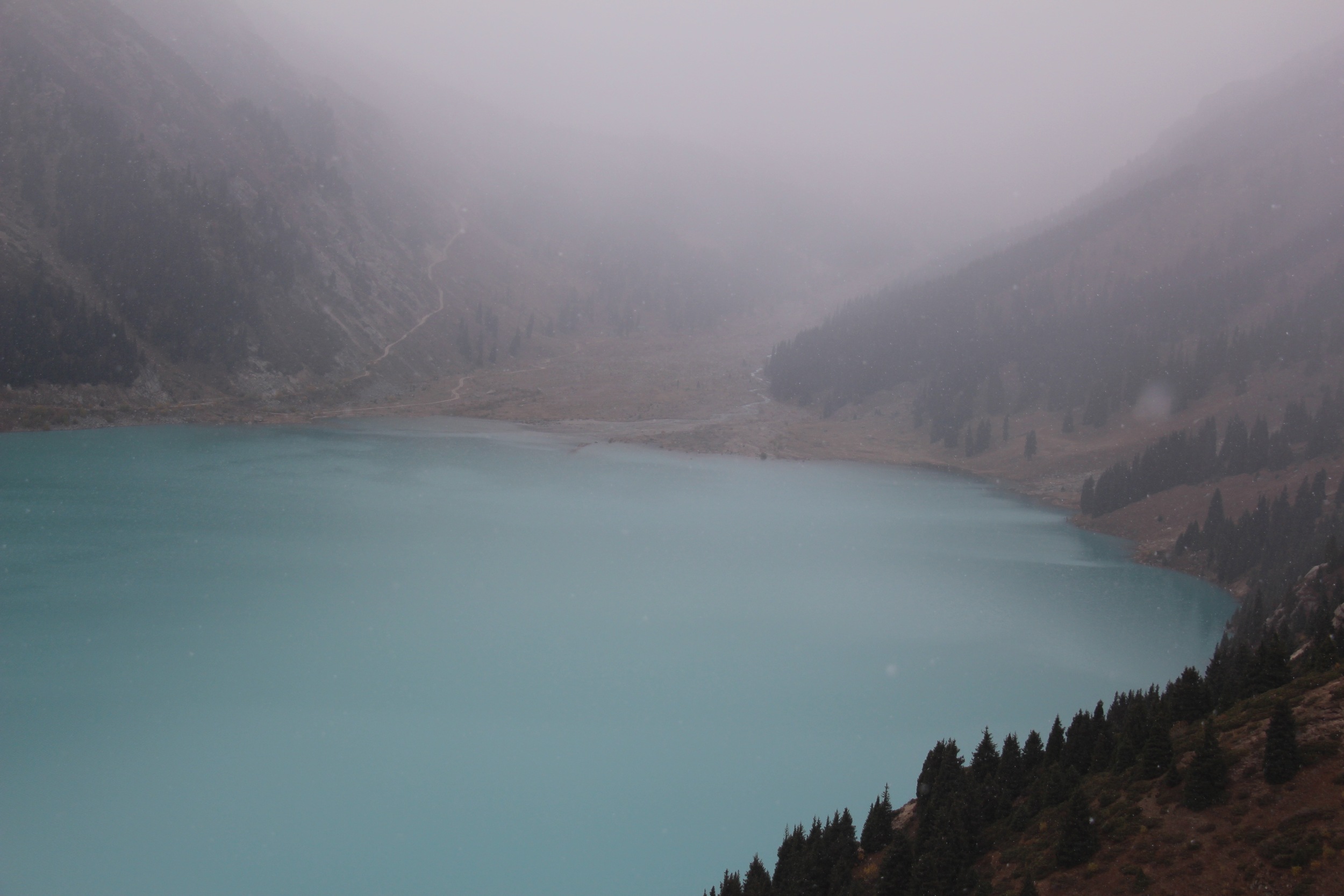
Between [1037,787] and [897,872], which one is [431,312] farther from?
[897,872]

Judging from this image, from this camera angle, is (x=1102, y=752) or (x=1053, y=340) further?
(x=1053, y=340)

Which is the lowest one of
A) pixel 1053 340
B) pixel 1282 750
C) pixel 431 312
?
pixel 1282 750

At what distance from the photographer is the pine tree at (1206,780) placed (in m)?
13.3

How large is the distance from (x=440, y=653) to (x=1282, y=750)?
33.7m

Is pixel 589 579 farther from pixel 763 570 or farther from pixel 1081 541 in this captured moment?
pixel 1081 541

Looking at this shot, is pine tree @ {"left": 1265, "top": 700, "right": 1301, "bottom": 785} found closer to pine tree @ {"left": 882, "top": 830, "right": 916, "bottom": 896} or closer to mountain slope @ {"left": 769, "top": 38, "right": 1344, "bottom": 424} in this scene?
pine tree @ {"left": 882, "top": 830, "right": 916, "bottom": 896}

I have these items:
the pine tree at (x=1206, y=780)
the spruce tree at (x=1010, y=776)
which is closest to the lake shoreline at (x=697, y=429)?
the spruce tree at (x=1010, y=776)

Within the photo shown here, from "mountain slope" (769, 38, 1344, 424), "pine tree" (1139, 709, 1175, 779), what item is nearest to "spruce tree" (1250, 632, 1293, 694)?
"pine tree" (1139, 709, 1175, 779)

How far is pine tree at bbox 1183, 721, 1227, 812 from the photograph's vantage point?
13312 millimetres

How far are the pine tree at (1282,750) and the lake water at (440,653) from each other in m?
19.0

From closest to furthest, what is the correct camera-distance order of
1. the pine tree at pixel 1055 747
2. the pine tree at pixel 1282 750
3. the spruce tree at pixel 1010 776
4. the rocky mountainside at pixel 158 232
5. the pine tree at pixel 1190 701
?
the pine tree at pixel 1282 750, the spruce tree at pixel 1010 776, the pine tree at pixel 1190 701, the pine tree at pixel 1055 747, the rocky mountainside at pixel 158 232

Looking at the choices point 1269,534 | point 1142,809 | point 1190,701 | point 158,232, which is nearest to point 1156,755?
point 1142,809

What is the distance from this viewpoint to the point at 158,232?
328ft

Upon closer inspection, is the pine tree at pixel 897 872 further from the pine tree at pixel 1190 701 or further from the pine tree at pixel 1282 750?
the pine tree at pixel 1190 701
